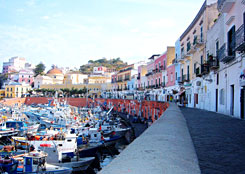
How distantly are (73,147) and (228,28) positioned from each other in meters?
12.8

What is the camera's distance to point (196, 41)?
24734 millimetres

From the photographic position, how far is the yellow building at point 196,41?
22562mm

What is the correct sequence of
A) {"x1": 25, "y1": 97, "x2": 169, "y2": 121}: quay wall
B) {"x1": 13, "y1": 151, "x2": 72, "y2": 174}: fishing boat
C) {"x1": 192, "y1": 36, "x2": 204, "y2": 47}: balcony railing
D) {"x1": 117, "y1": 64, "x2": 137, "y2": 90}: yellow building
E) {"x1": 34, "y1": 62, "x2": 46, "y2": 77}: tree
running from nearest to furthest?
{"x1": 13, "y1": 151, "x2": 72, "y2": 174}: fishing boat < {"x1": 192, "y1": 36, "x2": 204, "y2": 47}: balcony railing < {"x1": 25, "y1": 97, "x2": 169, "y2": 121}: quay wall < {"x1": 117, "y1": 64, "x2": 137, "y2": 90}: yellow building < {"x1": 34, "y1": 62, "x2": 46, "y2": 77}: tree

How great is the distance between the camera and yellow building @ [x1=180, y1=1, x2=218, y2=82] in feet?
74.0

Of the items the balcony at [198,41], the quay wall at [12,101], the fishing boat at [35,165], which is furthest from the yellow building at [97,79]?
the fishing boat at [35,165]

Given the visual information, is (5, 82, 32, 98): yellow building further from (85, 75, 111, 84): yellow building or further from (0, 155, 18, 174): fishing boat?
(0, 155, 18, 174): fishing boat

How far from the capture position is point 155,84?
47781mm

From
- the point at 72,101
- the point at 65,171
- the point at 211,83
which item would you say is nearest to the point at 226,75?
the point at 211,83

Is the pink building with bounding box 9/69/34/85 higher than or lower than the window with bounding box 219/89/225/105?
higher

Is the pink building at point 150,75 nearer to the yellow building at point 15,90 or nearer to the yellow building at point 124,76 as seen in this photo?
the yellow building at point 124,76

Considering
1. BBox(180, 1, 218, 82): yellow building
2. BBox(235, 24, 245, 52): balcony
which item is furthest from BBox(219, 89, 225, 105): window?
BBox(235, 24, 245, 52): balcony

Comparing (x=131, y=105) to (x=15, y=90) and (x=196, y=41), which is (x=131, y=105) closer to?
(x=196, y=41)

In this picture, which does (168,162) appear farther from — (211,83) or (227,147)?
(211,83)

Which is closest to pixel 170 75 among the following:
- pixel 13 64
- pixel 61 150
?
pixel 61 150
